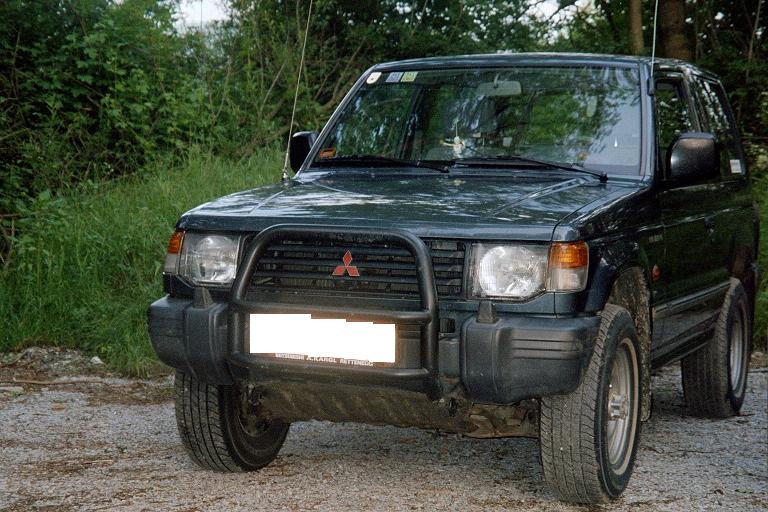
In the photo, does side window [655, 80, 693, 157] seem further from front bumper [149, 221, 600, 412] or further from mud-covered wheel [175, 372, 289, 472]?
mud-covered wheel [175, 372, 289, 472]

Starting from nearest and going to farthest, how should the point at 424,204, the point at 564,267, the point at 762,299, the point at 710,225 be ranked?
the point at 564,267 → the point at 424,204 → the point at 710,225 → the point at 762,299

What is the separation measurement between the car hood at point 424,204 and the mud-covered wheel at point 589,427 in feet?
1.59

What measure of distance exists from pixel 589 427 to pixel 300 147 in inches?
90.2

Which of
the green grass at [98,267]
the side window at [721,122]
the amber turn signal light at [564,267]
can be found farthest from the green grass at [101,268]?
the amber turn signal light at [564,267]

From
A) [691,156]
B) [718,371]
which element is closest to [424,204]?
[691,156]

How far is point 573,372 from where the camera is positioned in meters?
3.71

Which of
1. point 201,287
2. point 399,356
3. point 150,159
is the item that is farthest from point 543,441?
point 150,159

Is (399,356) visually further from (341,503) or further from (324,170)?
(324,170)

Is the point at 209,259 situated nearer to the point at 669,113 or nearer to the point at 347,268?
the point at 347,268

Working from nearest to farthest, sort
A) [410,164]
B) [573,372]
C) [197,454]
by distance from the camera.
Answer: [573,372], [197,454], [410,164]

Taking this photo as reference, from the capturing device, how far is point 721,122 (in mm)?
6359

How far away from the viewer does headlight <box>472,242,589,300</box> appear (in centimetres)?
375

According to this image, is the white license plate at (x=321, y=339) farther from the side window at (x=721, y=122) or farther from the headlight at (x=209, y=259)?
the side window at (x=721, y=122)

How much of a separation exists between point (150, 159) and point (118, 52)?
1.23 m
